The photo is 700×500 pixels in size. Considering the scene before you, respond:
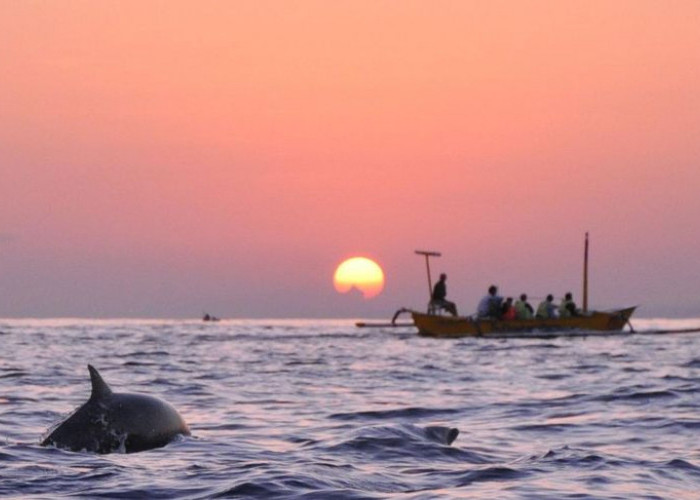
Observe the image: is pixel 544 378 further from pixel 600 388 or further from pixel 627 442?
pixel 627 442

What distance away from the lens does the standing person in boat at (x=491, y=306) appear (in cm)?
5412

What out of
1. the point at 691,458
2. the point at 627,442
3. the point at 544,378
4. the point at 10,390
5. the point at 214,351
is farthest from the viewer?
the point at 214,351

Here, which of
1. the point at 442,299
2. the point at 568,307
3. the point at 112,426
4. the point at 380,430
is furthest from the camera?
the point at 442,299

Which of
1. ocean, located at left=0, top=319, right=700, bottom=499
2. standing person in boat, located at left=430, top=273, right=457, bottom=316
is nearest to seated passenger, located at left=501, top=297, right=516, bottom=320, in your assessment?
standing person in boat, located at left=430, top=273, right=457, bottom=316

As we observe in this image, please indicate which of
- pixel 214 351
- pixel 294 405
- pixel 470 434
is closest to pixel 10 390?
pixel 294 405

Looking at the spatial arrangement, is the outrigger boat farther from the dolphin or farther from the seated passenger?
the dolphin

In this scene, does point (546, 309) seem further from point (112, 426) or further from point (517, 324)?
point (112, 426)

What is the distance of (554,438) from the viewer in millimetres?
14547

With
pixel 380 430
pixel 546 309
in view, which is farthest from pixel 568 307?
pixel 380 430

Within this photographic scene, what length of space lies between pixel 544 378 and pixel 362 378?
158 inches

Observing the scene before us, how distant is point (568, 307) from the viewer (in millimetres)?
55844

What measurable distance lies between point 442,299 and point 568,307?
646 centimetres

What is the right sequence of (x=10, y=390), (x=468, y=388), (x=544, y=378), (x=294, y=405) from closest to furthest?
(x=294, y=405) → (x=10, y=390) → (x=468, y=388) → (x=544, y=378)

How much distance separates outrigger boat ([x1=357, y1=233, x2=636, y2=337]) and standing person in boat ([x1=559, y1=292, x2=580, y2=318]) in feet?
0.95
